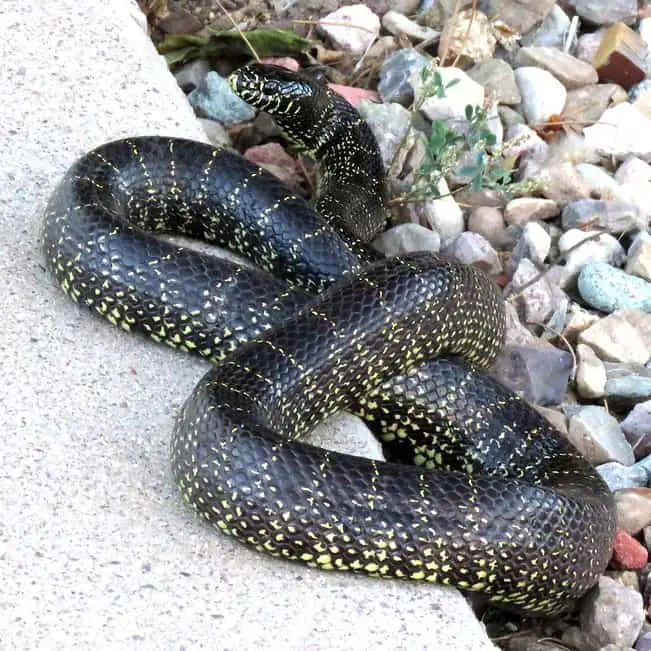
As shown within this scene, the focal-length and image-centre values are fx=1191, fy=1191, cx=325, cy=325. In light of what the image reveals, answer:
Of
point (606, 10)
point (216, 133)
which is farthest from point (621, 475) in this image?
point (606, 10)

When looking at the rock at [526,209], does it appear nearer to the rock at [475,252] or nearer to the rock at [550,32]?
the rock at [475,252]

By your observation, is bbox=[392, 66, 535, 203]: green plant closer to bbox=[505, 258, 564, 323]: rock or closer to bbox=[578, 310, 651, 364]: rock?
bbox=[505, 258, 564, 323]: rock

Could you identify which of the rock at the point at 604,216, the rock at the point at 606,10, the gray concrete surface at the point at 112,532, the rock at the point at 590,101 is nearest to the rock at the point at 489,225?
the rock at the point at 604,216

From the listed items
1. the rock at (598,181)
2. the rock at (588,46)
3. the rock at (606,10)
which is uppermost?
the rock at (606,10)

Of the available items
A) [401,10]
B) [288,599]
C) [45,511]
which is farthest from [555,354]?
[401,10]

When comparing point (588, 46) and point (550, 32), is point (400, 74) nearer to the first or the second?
point (550, 32)
